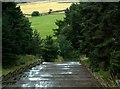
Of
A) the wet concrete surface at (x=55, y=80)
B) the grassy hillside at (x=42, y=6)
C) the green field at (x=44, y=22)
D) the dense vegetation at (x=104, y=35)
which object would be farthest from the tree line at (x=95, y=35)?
the green field at (x=44, y=22)

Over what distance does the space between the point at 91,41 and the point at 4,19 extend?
6.60 meters

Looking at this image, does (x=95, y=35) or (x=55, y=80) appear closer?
(x=55, y=80)

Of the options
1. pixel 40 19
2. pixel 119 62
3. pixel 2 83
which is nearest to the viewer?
pixel 119 62

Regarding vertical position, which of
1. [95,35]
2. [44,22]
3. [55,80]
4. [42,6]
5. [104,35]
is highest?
[104,35]

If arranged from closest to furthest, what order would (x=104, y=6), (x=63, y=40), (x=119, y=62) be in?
(x=119, y=62), (x=104, y=6), (x=63, y=40)

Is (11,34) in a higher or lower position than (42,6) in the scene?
higher

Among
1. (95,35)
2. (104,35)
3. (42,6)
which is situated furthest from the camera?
(42,6)

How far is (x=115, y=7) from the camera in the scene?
61.4 feet

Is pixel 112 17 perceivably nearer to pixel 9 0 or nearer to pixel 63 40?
pixel 9 0

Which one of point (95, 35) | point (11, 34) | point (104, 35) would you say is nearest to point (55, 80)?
point (104, 35)

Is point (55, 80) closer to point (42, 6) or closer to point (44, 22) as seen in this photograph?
point (44, 22)

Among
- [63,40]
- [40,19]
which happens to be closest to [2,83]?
[63,40]

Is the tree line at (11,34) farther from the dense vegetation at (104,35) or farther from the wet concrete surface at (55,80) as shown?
the dense vegetation at (104,35)

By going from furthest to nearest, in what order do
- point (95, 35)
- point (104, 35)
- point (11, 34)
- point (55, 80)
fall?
point (11, 34), point (95, 35), point (104, 35), point (55, 80)
